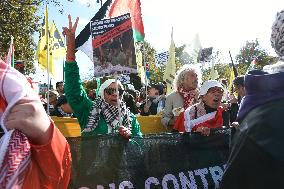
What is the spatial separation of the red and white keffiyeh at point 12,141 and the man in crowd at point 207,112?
3.59 metres

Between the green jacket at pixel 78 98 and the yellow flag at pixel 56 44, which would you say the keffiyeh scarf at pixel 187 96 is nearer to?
the green jacket at pixel 78 98

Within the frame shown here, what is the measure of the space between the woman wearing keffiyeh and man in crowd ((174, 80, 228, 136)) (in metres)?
0.64

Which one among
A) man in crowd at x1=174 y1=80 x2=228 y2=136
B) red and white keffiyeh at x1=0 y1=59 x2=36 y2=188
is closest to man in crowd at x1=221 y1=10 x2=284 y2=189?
red and white keffiyeh at x1=0 y1=59 x2=36 y2=188

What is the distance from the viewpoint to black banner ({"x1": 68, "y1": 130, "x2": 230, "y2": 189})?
4.42 m

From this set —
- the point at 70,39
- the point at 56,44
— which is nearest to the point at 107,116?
the point at 70,39

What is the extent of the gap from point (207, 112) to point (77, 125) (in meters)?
2.22

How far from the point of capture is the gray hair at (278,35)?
1826 millimetres

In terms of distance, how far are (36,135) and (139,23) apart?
4943mm

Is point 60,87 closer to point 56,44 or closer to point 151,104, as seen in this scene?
point 56,44

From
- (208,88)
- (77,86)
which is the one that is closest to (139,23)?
(208,88)

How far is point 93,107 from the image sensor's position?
15.6 ft

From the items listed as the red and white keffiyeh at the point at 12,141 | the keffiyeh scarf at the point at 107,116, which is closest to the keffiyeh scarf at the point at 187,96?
the keffiyeh scarf at the point at 107,116

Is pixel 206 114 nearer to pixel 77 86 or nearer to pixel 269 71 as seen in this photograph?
pixel 77 86

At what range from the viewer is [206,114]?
16.9 ft
